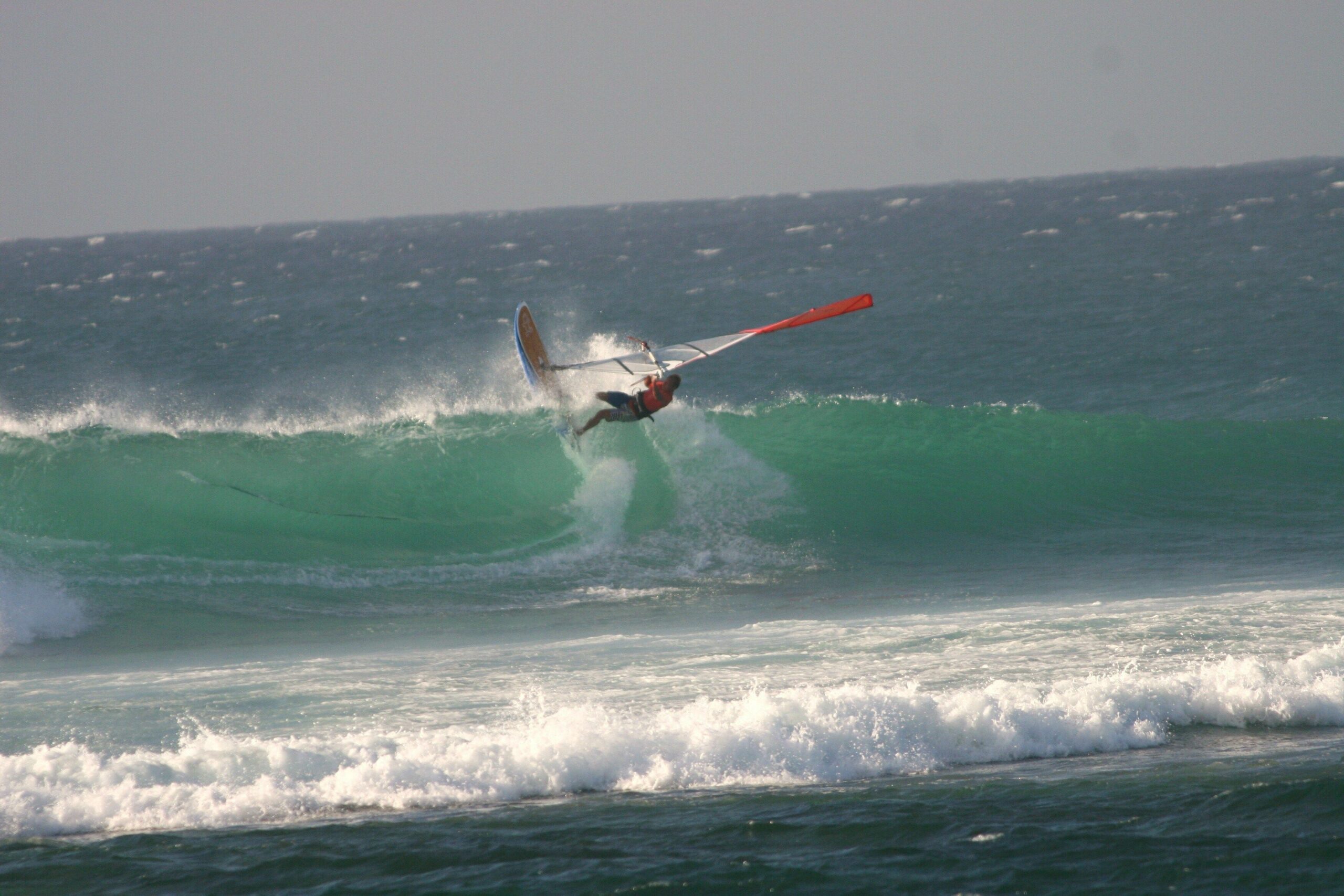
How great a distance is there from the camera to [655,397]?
11016mm

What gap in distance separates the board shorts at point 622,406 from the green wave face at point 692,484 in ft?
6.43

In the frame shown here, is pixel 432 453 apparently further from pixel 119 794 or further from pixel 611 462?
pixel 119 794

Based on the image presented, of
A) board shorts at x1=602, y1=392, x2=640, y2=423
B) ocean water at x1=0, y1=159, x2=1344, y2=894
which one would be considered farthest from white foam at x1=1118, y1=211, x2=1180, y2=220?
board shorts at x1=602, y1=392, x2=640, y2=423

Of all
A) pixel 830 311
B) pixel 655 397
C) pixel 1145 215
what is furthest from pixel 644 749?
pixel 1145 215

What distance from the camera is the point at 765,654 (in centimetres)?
881

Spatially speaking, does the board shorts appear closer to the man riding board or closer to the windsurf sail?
the man riding board

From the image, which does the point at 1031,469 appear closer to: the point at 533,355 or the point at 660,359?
the point at 660,359

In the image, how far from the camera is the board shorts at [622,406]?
11055 millimetres

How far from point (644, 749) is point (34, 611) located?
6.62 metres

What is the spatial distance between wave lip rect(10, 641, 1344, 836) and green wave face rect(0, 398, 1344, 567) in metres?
5.58

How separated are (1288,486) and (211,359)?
22.8 m

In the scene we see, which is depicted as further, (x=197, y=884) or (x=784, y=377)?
(x=784, y=377)

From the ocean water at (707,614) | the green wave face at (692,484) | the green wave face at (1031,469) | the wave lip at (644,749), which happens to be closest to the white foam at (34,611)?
the ocean water at (707,614)

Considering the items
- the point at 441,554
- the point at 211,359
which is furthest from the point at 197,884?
the point at 211,359
